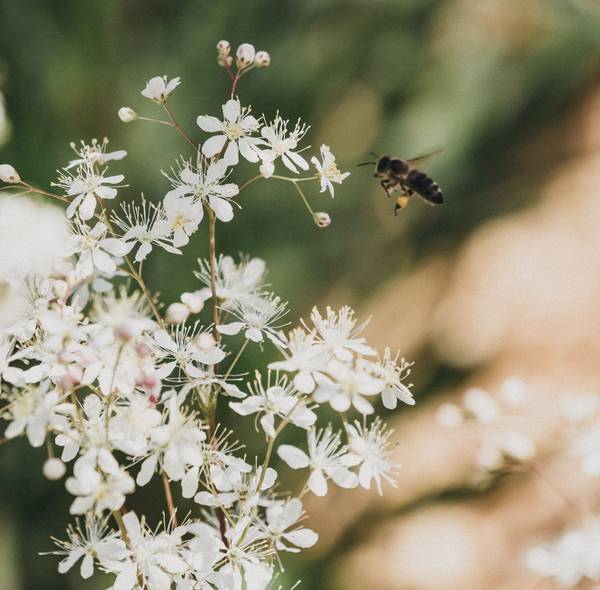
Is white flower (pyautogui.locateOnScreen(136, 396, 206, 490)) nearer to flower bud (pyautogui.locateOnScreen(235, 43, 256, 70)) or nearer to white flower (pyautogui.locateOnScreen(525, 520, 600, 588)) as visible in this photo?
flower bud (pyautogui.locateOnScreen(235, 43, 256, 70))

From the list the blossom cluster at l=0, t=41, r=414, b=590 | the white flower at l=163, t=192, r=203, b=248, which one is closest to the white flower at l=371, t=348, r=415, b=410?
the blossom cluster at l=0, t=41, r=414, b=590

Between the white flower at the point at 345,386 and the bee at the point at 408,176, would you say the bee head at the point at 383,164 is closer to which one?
the bee at the point at 408,176

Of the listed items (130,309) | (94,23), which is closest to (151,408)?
(130,309)

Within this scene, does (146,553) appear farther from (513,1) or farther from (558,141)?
(513,1)

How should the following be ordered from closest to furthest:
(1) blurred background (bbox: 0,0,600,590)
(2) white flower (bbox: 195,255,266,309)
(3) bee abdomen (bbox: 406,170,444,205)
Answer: (2) white flower (bbox: 195,255,266,309), (3) bee abdomen (bbox: 406,170,444,205), (1) blurred background (bbox: 0,0,600,590)

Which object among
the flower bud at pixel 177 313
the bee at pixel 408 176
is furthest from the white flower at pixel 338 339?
the bee at pixel 408 176
